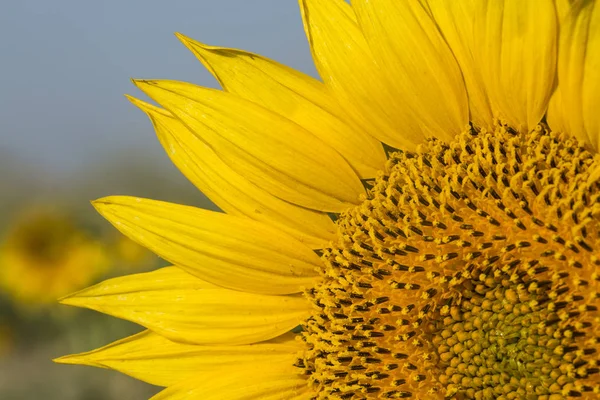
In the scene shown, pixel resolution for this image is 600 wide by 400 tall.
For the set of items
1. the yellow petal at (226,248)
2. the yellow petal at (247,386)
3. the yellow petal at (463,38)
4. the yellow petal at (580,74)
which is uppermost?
the yellow petal at (463,38)

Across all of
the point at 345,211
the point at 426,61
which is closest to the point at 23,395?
the point at 345,211

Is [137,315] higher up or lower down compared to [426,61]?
lower down

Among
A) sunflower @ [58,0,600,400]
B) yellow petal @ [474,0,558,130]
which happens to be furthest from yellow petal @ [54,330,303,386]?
yellow petal @ [474,0,558,130]

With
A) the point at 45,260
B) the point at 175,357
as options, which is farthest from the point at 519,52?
the point at 45,260

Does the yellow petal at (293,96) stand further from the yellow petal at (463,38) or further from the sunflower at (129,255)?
the sunflower at (129,255)

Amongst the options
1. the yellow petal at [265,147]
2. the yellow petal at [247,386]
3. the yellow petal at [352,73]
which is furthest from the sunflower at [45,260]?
the yellow petal at [352,73]

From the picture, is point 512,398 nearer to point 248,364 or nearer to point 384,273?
point 384,273
